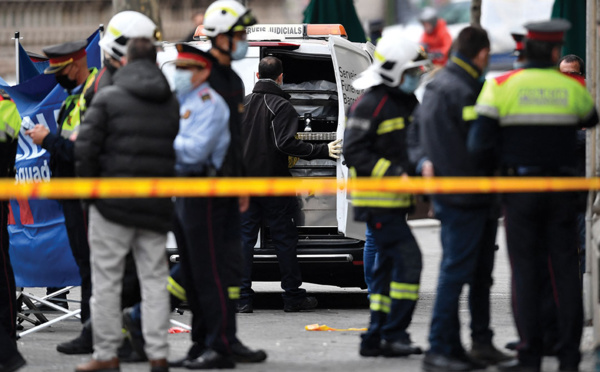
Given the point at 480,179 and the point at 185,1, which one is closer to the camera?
the point at 480,179

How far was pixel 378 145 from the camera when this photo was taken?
25.5 feet

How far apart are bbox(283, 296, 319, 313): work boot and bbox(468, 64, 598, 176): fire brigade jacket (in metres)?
3.92

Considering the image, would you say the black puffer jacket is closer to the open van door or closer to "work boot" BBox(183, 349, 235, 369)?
"work boot" BBox(183, 349, 235, 369)

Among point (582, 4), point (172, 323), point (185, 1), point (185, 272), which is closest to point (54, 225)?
point (172, 323)

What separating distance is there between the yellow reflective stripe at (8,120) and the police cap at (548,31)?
10.7 feet

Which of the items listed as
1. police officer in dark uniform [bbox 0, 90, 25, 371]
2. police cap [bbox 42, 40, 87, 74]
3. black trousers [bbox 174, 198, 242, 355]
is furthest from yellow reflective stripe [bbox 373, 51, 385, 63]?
police officer in dark uniform [bbox 0, 90, 25, 371]

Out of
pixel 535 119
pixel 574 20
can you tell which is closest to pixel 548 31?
pixel 535 119

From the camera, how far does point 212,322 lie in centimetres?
748

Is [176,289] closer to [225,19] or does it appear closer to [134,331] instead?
[134,331]

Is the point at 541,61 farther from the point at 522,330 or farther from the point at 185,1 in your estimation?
the point at 185,1

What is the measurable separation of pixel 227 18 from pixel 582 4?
17.4 ft

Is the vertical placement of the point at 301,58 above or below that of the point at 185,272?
above

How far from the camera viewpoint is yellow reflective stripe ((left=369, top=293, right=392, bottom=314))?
26.0ft

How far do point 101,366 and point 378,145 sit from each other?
2061mm
